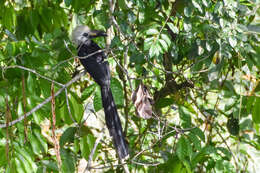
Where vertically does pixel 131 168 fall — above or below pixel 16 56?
below

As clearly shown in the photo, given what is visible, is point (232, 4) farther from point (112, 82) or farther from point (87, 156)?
point (87, 156)

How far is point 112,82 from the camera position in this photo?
7.65 feet

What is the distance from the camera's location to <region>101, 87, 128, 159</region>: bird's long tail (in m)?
2.39

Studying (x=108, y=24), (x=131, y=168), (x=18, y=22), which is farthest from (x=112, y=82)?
(x=18, y=22)

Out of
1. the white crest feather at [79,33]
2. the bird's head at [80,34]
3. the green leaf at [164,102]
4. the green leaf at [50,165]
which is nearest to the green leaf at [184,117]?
the green leaf at [164,102]

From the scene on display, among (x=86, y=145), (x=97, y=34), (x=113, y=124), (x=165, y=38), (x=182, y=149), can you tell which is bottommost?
(x=182, y=149)

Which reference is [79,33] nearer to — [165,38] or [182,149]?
[165,38]

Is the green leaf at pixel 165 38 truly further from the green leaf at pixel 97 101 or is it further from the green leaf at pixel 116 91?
the green leaf at pixel 97 101

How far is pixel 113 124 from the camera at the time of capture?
244 centimetres

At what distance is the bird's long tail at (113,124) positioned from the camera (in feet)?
7.85

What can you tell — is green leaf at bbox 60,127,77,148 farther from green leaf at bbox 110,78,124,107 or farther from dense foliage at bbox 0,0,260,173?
green leaf at bbox 110,78,124,107

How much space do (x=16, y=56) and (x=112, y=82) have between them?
619mm

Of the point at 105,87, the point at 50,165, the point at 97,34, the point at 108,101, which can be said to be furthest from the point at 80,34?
the point at 50,165

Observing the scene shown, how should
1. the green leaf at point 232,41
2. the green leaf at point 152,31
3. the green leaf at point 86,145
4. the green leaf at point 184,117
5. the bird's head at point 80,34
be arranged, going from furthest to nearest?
the bird's head at point 80,34
the green leaf at point 184,117
the green leaf at point 86,145
the green leaf at point 152,31
the green leaf at point 232,41
